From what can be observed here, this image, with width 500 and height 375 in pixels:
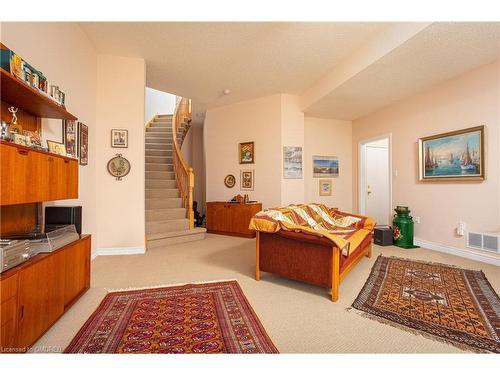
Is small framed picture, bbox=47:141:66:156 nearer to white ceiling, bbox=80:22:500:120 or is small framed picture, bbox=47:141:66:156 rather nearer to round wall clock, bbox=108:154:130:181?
round wall clock, bbox=108:154:130:181

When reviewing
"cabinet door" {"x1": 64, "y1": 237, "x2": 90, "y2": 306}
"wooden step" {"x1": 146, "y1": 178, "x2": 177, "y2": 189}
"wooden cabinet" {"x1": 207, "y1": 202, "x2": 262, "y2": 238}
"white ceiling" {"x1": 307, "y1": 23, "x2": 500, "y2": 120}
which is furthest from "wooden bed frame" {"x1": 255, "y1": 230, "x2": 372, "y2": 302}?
"wooden step" {"x1": 146, "y1": 178, "x2": 177, "y2": 189}

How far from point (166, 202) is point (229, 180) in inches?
62.6

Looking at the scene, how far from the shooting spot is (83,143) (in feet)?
11.2

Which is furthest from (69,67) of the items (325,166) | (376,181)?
(376,181)

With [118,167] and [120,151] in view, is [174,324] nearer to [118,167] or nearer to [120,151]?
[118,167]

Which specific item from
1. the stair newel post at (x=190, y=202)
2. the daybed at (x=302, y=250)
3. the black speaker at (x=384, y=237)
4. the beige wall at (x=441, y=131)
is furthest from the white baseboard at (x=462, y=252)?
the stair newel post at (x=190, y=202)

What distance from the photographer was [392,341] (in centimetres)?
169

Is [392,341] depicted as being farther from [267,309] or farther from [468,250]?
[468,250]

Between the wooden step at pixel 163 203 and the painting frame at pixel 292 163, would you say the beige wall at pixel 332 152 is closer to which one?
the painting frame at pixel 292 163

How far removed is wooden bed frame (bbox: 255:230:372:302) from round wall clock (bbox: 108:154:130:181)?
2542 millimetres

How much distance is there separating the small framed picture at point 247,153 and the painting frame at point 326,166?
1552 mm

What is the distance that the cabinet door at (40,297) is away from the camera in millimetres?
1486

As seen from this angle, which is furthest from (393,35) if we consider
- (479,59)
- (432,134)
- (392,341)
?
(392,341)

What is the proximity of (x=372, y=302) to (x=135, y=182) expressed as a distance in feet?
12.0
